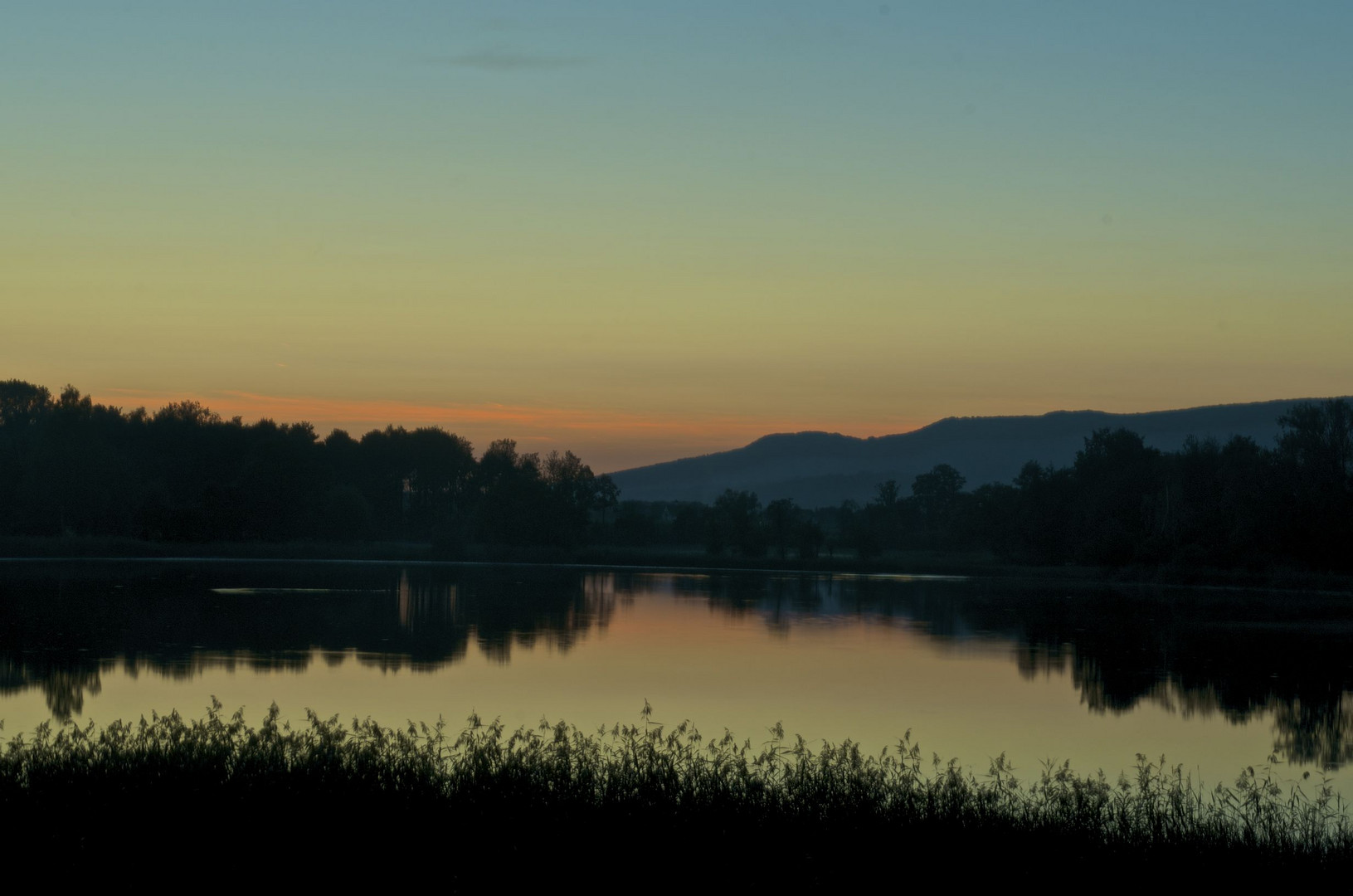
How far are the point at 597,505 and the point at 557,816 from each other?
111 meters

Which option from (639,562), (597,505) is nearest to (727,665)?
(639,562)

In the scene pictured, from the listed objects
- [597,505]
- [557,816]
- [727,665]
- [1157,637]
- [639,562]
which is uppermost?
[597,505]

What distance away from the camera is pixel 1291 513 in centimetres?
7381

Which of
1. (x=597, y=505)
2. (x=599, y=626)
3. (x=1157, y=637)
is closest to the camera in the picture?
(x=599, y=626)

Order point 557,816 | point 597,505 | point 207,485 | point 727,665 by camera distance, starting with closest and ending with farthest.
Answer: point 557,816 → point 727,665 → point 207,485 → point 597,505

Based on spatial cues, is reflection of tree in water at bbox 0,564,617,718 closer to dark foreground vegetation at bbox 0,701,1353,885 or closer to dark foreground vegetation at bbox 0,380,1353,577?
dark foreground vegetation at bbox 0,701,1353,885

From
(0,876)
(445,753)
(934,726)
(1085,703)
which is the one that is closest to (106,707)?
(445,753)

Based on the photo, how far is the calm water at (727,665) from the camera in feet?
69.9

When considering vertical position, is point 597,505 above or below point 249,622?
above

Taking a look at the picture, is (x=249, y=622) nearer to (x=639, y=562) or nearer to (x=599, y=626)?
(x=599, y=626)

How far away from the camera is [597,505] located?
4796 inches

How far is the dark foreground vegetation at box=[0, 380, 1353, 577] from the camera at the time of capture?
77.3 metres

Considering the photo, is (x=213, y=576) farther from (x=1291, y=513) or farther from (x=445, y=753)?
(x=1291, y=513)

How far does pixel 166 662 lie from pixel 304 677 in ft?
12.3
